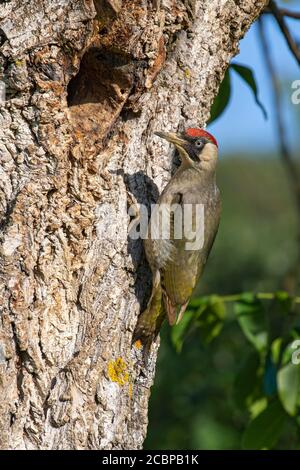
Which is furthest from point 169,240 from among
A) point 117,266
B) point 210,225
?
point 117,266

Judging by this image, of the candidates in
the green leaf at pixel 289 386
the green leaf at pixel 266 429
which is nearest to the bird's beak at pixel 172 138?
the green leaf at pixel 289 386

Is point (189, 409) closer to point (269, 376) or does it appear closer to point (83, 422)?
point (269, 376)

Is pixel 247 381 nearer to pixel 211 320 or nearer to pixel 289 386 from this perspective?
pixel 211 320

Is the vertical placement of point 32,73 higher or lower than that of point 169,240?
higher

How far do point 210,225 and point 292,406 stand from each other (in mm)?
1023

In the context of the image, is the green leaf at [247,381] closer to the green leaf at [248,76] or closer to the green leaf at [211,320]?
the green leaf at [211,320]

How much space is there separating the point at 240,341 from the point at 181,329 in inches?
75.6

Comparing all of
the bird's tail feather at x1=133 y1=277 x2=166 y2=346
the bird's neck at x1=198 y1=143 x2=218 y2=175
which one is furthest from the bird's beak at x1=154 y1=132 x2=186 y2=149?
the bird's tail feather at x1=133 y1=277 x2=166 y2=346

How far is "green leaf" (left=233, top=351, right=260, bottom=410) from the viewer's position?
15.5 ft

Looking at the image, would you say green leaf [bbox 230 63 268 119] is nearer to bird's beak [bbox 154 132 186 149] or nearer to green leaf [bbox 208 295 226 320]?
bird's beak [bbox 154 132 186 149]

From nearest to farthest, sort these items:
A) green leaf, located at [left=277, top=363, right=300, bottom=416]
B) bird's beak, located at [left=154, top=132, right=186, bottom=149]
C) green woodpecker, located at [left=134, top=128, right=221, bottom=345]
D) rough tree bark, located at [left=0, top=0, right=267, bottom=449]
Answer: rough tree bark, located at [left=0, top=0, right=267, bottom=449], bird's beak, located at [left=154, top=132, right=186, bottom=149], green woodpecker, located at [left=134, top=128, right=221, bottom=345], green leaf, located at [left=277, top=363, right=300, bottom=416]

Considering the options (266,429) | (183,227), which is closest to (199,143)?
(183,227)

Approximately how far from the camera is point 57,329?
3477 millimetres

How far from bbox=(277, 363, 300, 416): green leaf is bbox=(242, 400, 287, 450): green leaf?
150mm
